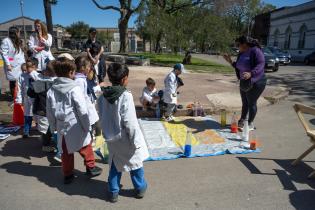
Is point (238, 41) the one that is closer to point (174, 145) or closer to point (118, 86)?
point (174, 145)

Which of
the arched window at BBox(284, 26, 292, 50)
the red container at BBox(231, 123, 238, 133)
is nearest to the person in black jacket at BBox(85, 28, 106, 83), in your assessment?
the red container at BBox(231, 123, 238, 133)

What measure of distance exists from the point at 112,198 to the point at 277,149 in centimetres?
322

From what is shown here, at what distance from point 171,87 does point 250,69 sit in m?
1.79

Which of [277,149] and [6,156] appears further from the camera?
[277,149]

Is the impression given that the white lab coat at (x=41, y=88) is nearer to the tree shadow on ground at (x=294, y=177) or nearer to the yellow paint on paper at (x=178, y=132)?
the yellow paint on paper at (x=178, y=132)

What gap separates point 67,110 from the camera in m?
3.53

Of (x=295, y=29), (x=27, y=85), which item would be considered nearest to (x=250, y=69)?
(x=27, y=85)

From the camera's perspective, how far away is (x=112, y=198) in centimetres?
328

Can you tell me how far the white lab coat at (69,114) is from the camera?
3.49 meters

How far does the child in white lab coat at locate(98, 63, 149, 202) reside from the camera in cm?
298

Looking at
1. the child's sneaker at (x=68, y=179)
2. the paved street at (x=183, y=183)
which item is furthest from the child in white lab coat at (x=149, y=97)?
the child's sneaker at (x=68, y=179)

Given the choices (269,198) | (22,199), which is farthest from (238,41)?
(22,199)

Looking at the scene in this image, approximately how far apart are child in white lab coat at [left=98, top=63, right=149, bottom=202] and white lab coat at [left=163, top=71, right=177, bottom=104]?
10.5 feet

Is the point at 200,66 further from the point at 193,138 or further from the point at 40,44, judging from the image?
the point at 193,138
